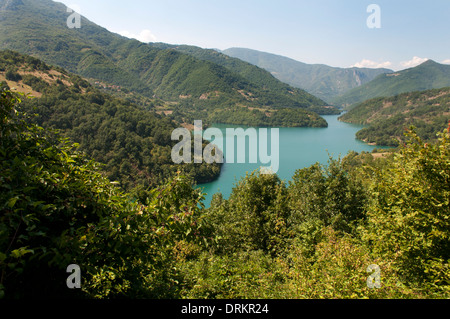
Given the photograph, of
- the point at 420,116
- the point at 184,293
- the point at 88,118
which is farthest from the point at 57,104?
the point at 420,116

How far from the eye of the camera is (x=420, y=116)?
141 metres

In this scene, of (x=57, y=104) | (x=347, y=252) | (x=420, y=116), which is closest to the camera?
(x=347, y=252)

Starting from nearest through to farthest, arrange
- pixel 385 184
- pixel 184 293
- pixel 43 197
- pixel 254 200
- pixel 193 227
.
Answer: pixel 43 197, pixel 193 227, pixel 184 293, pixel 385 184, pixel 254 200

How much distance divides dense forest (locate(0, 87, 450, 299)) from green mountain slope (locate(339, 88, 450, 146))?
107712mm

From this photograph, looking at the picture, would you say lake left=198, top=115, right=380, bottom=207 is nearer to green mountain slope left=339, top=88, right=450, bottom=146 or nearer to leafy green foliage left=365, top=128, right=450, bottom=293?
green mountain slope left=339, top=88, right=450, bottom=146

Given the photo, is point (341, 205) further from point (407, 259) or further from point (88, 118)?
point (88, 118)

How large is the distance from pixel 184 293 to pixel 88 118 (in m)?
74.9

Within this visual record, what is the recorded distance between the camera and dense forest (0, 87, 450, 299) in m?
2.53

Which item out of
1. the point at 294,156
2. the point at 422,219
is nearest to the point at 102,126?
the point at 294,156

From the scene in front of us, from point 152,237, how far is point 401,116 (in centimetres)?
17786

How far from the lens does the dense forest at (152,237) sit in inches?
99.6

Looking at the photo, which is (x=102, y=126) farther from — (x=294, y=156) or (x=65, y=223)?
(x=65, y=223)

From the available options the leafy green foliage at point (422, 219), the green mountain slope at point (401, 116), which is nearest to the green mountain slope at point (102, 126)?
the leafy green foliage at point (422, 219)

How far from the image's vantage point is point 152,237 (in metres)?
3.45
